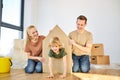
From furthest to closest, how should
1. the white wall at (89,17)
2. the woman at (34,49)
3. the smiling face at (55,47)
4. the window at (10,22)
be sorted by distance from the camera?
1. the white wall at (89,17)
2. the window at (10,22)
3. the woman at (34,49)
4. the smiling face at (55,47)

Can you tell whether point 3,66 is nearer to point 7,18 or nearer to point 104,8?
point 7,18

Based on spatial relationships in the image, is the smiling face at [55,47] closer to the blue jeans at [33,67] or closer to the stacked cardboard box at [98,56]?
the blue jeans at [33,67]

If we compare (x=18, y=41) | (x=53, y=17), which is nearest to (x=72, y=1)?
(x=53, y=17)

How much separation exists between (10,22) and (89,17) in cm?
160

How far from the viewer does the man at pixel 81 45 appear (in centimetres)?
243

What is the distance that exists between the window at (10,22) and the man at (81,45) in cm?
140

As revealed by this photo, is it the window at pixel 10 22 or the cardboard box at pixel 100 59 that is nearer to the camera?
the window at pixel 10 22

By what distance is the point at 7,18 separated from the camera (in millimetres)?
3934

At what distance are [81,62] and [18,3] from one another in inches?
91.1

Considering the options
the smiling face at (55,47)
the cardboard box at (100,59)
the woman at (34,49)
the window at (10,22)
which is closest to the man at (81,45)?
the smiling face at (55,47)

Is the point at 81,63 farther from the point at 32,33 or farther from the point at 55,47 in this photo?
the point at 32,33

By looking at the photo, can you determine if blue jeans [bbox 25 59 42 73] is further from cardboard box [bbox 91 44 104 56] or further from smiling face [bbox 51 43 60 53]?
cardboard box [bbox 91 44 104 56]

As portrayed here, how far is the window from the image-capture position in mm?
3683

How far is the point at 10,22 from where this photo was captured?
404cm
